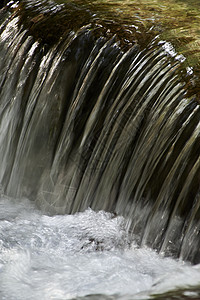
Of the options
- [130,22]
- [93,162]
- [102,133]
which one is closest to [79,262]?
[93,162]

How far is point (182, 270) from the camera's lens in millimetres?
2941

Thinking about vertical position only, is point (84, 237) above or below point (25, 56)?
Result: below

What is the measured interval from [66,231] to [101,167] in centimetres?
52

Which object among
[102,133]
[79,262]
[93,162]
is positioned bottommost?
[79,262]

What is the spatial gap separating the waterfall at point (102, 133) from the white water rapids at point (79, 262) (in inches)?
4.8

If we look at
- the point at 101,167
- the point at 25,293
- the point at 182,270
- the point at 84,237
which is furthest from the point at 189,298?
the point at 101,167

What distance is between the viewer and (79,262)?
125 inches

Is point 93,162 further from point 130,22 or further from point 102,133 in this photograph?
point 130,22

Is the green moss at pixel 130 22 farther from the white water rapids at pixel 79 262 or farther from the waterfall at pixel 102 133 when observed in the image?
the white water rapids at pixel 79 262

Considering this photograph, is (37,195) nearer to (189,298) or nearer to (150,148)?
(150,148)

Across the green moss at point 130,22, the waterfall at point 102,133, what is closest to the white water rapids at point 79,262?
the waterfall at point 102,133

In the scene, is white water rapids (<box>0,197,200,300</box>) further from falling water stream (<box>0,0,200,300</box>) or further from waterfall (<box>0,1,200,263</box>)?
waterfall (<box>0,1,200,263</box>)

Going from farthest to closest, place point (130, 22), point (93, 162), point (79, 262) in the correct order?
point (130, 22), point (93, 162), point (79, 262)

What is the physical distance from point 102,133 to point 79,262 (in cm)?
104
